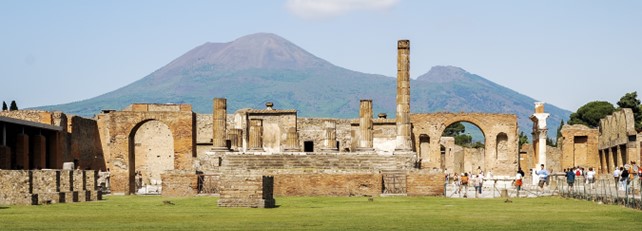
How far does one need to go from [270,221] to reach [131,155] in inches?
1374

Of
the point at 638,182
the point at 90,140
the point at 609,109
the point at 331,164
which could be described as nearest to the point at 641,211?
the point at 638,182

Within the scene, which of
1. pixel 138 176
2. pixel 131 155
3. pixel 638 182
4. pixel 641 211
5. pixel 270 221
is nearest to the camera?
pixel 270 221

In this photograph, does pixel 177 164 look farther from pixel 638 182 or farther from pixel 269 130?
pixel 638 182

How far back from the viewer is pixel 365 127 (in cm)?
5691

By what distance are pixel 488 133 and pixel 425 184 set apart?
27.5 metres

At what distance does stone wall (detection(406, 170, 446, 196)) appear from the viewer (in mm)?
42094

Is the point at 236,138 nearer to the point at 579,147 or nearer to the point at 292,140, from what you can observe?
the point at 292,140

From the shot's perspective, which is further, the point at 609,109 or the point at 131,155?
the point at 609,109

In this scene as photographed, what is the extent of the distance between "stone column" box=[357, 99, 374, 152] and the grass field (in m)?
23.6

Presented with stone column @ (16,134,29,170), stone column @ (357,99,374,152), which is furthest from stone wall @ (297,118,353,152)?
stone column @ (16,134,29,170)

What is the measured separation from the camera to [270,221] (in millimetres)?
23359

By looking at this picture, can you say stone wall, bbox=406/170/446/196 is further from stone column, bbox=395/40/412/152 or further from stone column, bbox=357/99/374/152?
A: stone column, bbox=357/99/374/152

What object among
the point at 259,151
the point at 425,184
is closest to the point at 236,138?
the point at 259,151

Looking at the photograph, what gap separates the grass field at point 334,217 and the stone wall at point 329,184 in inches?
373
